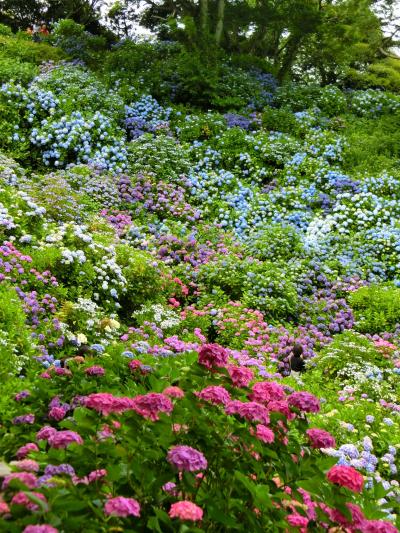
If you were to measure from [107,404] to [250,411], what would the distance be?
56 cm

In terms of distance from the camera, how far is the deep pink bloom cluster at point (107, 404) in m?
2.07

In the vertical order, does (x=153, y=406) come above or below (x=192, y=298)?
above

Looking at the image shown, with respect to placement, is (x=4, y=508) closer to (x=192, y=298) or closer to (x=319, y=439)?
(x=319, y=439)

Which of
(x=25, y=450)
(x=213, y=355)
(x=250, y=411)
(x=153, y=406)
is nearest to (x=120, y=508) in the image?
(x=153, y=406)

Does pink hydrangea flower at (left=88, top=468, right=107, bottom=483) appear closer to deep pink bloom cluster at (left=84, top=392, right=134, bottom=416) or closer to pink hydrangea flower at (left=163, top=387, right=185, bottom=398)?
deep pink bloom cluster at (left=84, top=392, right=134, bottom=416)

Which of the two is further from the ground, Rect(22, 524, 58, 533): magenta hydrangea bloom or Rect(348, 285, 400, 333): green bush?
Rect(22, 524, 58, 533): magenta hydrangea bloom

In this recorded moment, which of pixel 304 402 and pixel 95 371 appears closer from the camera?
pixel 304 402

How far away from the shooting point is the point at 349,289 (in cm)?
768

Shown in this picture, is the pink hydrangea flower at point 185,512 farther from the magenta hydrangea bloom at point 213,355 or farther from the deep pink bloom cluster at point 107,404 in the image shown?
the magenta hydrangea bloom at point 213,355

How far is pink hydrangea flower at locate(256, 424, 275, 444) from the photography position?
7.14 ft

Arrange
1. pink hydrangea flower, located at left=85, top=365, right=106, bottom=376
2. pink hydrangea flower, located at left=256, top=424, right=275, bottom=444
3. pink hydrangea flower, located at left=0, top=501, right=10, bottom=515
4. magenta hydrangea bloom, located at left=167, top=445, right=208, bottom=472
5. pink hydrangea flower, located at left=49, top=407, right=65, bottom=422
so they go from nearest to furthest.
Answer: pink hydrangea flower, located at left=0, top=501, right=10, bottom=515 < magenta hydrangea bloom, located at left=167, top=445, right=208, bottom=472 < pink hydrangea flower, located at left=256, top=424, right=275, bottom=444 < pink hydrangea flower, located at left=49, top=407, right=65, bottom=422 < pink hydrangea flower, located at left=85, top=365, right=106, bottom=376

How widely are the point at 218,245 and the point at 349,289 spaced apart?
79.3 inches

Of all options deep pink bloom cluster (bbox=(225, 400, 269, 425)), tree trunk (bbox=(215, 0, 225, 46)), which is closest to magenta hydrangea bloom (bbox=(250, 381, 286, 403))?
deep pink bloom cluster (bbox=(225, 400, 269, 425))

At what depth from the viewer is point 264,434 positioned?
86.1 inches
